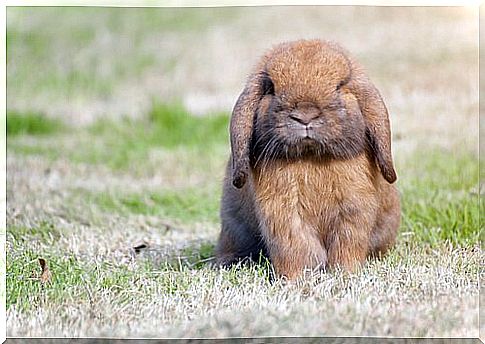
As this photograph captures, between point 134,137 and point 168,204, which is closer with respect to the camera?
point 168,204

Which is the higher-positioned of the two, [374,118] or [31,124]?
[31,124]

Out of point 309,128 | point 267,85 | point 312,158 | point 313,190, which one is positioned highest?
point 267,85

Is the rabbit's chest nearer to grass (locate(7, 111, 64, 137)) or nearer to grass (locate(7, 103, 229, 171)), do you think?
grass (locate(7, 103, 229, 171))

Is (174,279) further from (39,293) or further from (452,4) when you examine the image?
(452,4)

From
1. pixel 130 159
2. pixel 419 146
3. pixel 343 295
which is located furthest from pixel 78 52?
pixel 343 295

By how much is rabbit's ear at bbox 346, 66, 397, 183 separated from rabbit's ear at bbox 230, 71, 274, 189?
34 centimetres

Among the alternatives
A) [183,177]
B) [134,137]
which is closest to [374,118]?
[183,177]

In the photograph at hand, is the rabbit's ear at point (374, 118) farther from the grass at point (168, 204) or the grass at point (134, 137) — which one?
the grass at point (134, 137)

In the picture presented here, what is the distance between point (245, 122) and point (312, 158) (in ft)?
0.99

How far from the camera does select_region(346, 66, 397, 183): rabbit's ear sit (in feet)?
12.8

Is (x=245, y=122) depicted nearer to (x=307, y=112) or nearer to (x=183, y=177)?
(x=307, y=112)

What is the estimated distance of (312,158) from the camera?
3.90 metres

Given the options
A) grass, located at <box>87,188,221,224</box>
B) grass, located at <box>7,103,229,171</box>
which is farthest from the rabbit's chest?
grass, located at <box>7,103,229,171</box>

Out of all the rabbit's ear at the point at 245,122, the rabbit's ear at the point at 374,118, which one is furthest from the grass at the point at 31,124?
the rabbit's ear at the point at 374,118
